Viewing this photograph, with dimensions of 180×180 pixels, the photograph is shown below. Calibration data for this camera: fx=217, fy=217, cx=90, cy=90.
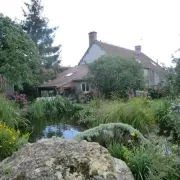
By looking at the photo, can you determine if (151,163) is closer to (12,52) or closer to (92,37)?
(12,52)

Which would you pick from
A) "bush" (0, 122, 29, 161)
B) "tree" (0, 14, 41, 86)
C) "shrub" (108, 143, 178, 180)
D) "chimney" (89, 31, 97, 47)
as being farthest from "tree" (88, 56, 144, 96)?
"bush" (0, 122, 29, 161)

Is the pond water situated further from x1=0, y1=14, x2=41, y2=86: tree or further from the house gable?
the house gable

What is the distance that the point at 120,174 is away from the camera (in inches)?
124

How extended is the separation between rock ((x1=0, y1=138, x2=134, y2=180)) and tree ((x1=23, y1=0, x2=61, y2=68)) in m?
22.1

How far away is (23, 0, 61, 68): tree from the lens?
989 inches

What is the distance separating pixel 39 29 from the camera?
2525 centimetres

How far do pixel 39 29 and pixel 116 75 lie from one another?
14.2m

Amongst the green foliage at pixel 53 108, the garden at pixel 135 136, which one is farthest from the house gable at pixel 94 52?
the garden at pixel 135 136

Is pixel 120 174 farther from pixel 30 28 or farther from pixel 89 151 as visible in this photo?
pixel 30 28

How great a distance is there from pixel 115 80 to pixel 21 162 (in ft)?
40.1

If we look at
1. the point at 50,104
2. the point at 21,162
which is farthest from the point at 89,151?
the point at 50,104

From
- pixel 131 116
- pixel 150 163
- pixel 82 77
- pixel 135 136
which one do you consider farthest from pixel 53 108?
pixel 150 163

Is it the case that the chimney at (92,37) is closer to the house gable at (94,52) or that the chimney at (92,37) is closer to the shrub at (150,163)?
the house gable at (94,52)

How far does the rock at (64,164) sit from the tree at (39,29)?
2214cm
